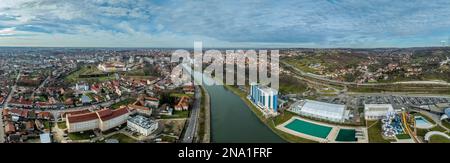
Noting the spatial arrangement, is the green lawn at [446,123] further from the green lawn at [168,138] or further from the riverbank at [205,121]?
the green lawn at [168,138]

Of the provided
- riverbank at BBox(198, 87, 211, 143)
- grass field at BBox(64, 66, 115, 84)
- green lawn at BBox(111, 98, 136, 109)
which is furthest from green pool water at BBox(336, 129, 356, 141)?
grass field at BBox(64, 66, 115, 84)

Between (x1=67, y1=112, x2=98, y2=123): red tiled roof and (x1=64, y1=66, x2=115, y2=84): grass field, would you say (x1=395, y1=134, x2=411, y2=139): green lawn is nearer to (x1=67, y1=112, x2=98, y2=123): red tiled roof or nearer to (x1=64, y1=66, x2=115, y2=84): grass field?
(x1=67, y1=112, x2=98, y2=123): red tiled roof

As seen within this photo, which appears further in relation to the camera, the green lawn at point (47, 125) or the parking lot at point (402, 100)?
the parking lot at point (402, 100)

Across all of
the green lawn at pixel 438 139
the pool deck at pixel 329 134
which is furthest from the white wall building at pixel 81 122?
the green lawn at pixel 438 139

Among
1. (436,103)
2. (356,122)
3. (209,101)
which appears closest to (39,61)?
(209,101)

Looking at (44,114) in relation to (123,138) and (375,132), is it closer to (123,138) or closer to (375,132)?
(123,138)
